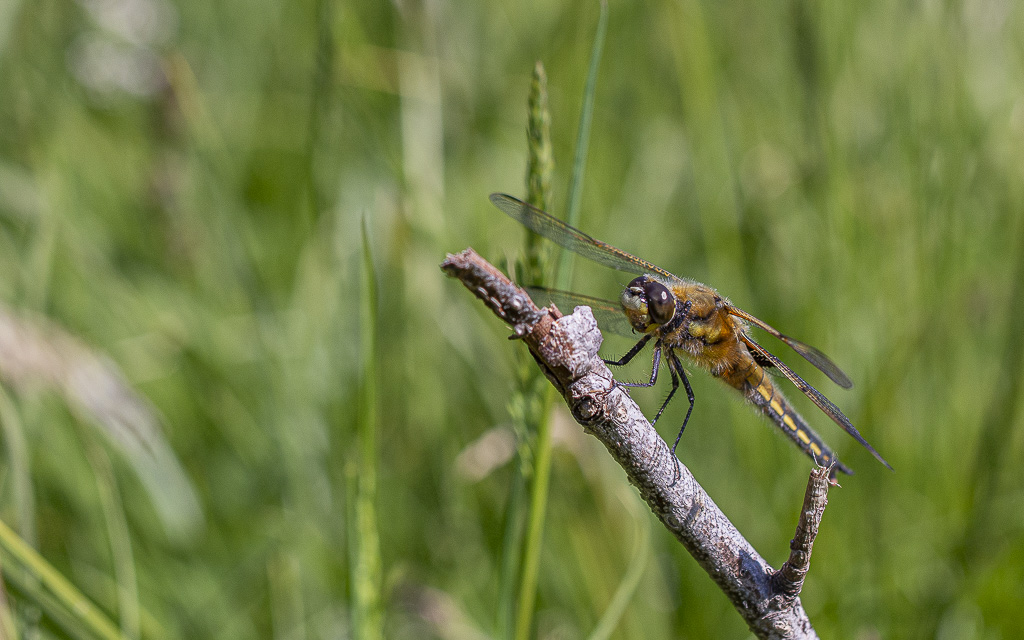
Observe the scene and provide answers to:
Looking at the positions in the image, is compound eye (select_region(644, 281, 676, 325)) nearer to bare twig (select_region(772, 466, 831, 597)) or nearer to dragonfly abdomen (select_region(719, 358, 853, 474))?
dragonfly abdomen (select_region(719, 358, 853, 474))

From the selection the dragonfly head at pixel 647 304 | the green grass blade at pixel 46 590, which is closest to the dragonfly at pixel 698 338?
the dragonfly head at pixel 647 304

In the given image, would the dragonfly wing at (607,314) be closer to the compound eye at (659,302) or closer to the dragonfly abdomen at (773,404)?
the compound eye at (659,302)

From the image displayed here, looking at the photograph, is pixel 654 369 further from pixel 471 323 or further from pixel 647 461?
pixel 471 323

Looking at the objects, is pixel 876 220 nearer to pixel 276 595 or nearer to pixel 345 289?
pixel 345 289

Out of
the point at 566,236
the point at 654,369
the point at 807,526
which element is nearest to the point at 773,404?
the point at 654,369

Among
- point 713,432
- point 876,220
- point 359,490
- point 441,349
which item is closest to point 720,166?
point 876,220

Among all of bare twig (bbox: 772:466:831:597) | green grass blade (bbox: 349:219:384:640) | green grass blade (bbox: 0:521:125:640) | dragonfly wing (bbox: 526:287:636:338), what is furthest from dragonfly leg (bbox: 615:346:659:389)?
green grass blade (bbox: 0:521:125:640)
